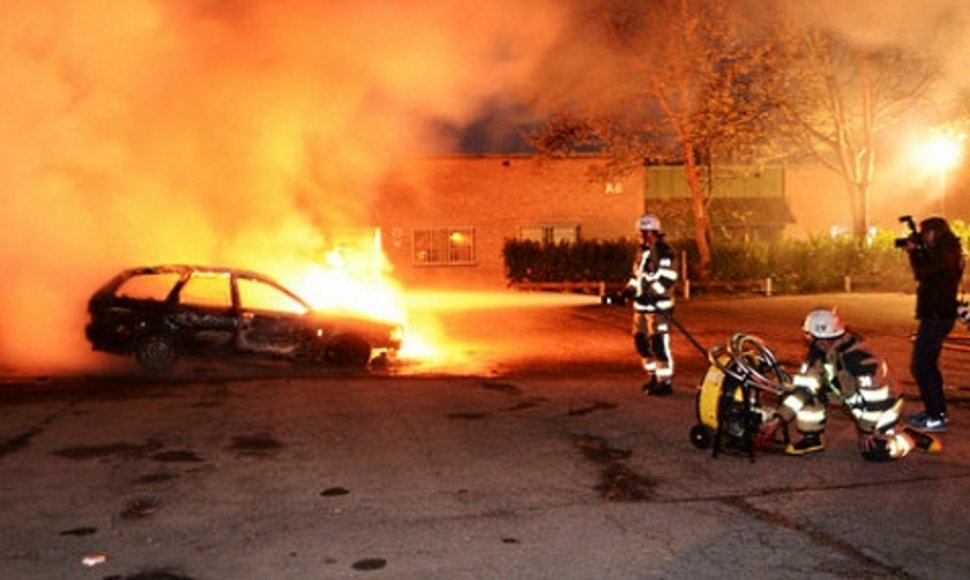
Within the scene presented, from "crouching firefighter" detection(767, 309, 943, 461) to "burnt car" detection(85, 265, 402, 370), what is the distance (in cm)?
654

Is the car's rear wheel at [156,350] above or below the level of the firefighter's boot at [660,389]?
above

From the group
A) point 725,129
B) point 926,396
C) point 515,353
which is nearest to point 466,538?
point 926,396

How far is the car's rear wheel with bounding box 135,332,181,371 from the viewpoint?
38.4 feet

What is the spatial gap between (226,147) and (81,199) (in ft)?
8.28

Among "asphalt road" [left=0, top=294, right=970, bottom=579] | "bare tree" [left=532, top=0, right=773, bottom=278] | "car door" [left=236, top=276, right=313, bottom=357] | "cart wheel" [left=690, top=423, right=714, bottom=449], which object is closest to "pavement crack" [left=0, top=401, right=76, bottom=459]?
"asphalt road" [left=0, top=294, right=970, bottom=579]

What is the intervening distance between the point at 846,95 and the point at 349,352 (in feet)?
70.7

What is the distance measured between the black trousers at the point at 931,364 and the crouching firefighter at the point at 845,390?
3.73 feet

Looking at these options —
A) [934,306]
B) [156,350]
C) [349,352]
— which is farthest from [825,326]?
[156,350]

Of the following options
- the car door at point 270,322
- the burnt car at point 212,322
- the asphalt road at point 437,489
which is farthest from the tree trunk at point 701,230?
the asphalt road at point 437,489

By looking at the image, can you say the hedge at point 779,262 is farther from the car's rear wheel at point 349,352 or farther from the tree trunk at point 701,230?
the car's rear wheel at point 349,352

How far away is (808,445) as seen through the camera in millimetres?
6742

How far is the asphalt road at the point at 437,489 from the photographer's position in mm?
4727

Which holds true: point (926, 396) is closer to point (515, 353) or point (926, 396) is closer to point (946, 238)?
point (946, 238)

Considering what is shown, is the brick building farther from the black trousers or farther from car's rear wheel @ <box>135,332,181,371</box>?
the black trousers
